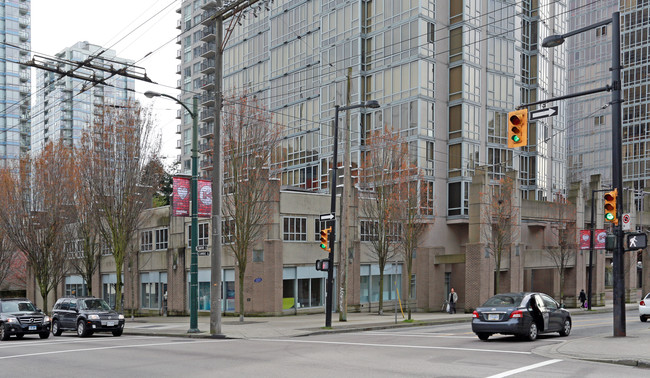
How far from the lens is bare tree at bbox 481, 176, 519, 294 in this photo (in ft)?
134

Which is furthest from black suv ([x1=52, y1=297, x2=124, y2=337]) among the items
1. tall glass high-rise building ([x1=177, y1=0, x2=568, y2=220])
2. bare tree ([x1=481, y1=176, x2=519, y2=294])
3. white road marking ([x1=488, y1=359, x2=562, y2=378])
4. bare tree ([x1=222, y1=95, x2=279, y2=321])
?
bare tree ([x1=481, y1=176, x2=519, y2=294])

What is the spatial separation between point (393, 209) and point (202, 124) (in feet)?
172

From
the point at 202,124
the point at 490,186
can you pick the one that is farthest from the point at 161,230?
the point at 202,124

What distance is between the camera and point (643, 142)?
88.4 metres

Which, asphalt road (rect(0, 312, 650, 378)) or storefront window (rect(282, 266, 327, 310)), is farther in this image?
storefront window (rect(282, 266, 327, 310))

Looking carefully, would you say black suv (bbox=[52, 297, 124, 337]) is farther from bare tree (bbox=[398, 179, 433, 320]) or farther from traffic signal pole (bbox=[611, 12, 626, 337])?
traffic signal pole (bbox=[611, 12, 626, 337])

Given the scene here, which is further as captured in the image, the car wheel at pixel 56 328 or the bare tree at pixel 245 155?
the bare tree at pixel 245 155

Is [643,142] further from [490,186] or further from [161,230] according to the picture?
A: [161,230]

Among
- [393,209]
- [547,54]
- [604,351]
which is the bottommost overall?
[604,351]

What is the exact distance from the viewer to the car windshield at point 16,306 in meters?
25.1

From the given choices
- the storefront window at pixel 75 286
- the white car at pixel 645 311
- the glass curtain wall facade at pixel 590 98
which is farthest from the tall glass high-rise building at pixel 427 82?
the glass curtain wall facade at pixel 590 98

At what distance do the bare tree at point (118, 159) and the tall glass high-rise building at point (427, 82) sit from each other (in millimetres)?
15255

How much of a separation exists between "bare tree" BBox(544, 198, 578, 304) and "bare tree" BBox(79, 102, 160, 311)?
29118 mm

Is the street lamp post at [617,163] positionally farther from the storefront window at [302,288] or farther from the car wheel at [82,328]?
the storefront window at [302,288]
